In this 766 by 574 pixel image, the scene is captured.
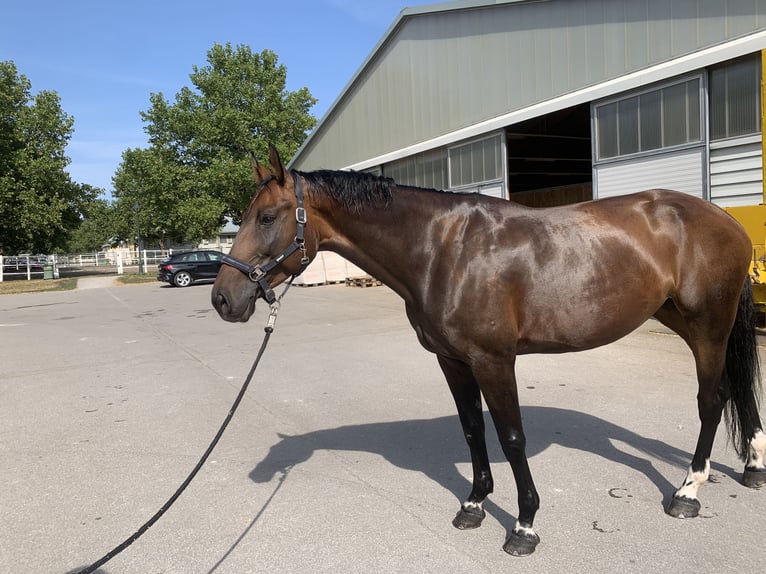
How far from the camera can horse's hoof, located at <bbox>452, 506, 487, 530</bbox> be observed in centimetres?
297

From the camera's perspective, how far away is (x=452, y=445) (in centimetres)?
421

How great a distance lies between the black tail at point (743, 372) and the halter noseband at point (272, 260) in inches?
108

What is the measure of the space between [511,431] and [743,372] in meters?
1.76

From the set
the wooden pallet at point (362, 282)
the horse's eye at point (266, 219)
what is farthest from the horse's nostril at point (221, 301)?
the wooden pallet at point (362, 282)

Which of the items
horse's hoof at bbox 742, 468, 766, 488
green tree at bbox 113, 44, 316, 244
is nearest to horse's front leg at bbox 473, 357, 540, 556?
horse's hoof at bbox 742, 468, 766, 488

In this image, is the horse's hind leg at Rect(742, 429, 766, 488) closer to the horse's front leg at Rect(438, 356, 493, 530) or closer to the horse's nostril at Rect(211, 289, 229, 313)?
the horse's front leg at Rect(438, 356, 493, 530)

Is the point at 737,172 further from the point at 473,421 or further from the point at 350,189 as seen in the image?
the point at 350,189

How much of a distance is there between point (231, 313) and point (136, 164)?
141 ft

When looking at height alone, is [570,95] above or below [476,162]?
above

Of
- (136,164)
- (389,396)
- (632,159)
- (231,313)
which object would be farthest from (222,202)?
(231,313)

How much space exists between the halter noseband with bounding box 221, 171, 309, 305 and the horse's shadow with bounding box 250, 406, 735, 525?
5.39ft

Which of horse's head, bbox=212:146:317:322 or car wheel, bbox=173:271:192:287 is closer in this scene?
horse's head, bbox=212:146:317:322

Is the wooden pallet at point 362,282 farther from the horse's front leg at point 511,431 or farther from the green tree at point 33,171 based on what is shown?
the green tree at point 33,171

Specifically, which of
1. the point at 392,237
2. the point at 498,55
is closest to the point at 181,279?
the point at 498,55
